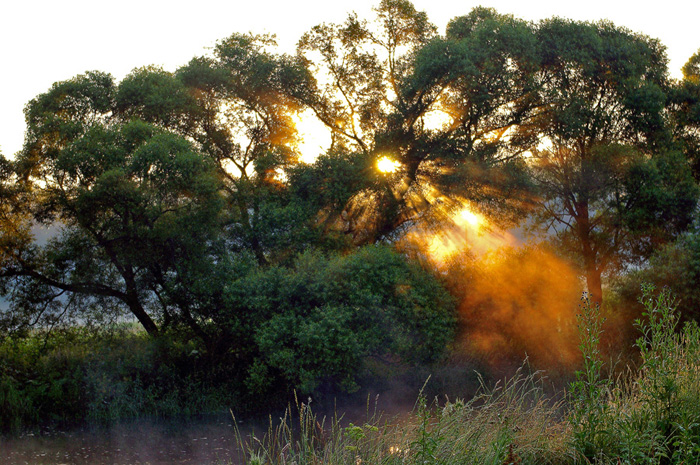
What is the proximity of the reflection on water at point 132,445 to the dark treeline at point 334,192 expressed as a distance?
1.73 meters

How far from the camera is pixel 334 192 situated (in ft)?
71.7

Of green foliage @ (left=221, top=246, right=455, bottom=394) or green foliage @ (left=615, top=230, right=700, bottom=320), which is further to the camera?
green foliage @ (left=615, top=230, right=700, bottom=320)

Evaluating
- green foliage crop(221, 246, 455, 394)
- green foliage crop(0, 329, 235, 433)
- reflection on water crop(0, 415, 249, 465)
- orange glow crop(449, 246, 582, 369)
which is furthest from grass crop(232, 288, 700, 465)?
orange glow crop(449, 246, 582, 369)

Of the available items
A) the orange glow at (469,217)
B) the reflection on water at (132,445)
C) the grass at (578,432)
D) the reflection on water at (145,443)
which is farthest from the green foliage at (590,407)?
the orange glow at (469,217)

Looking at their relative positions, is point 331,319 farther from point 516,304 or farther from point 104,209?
point 516,304

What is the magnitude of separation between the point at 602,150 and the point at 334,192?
9.18m

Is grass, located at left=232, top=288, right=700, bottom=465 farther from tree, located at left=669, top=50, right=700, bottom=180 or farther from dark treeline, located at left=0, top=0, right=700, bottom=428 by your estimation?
tree, located at left=669, top=50, right=700, bottom=180

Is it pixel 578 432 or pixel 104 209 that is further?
pixel 104 209

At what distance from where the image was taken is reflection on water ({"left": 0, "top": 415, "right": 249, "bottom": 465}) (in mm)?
14594

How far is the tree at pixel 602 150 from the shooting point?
73.2 ft

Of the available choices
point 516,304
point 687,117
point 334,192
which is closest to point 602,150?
point 687,117

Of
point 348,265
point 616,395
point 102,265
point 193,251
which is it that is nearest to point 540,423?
point 616,395

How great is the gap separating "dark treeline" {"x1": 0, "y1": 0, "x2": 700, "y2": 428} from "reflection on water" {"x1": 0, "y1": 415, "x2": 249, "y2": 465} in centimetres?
173

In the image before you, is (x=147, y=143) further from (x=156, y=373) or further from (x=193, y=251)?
(x=156, y=373)
